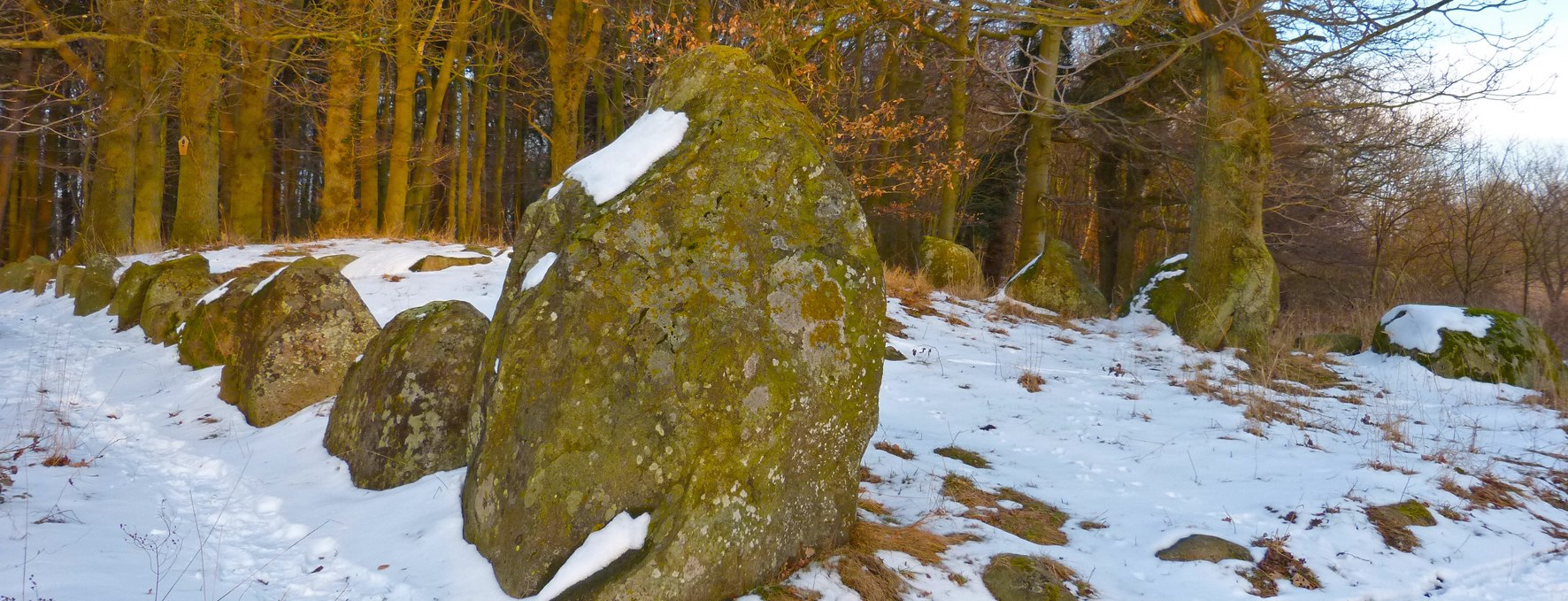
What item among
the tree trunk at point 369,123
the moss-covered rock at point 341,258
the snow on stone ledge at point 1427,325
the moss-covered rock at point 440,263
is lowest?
the moss-covered rock at point 341,258

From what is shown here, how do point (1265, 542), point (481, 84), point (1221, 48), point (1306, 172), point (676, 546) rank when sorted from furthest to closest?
point (481, 84)
point (1306, 172)
point (1221, 48)
point (1265, 542)
point (676, 546)

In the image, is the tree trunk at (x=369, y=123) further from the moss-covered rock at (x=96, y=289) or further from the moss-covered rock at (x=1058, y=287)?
the moss-covered rock at (x=1058, y=287)

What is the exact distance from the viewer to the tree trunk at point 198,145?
11391 millimetres

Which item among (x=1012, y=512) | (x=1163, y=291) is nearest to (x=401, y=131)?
(x=1163, y=291)

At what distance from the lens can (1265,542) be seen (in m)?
3.51

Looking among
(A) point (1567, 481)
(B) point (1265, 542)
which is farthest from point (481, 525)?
(A) point (1567, 481)

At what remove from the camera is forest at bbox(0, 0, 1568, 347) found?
873 cm

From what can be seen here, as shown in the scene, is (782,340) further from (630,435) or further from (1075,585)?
(1075,585)

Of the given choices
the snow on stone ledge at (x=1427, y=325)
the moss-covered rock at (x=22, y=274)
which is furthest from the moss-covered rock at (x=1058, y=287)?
the moss-covered rock at (x=22, y=274)

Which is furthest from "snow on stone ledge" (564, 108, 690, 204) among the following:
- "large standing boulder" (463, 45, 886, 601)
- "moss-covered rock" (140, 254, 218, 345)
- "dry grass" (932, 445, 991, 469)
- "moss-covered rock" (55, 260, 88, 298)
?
"moss-covered rock" (55, 260, 88, 298)

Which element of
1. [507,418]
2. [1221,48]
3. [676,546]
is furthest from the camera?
[1221,48]

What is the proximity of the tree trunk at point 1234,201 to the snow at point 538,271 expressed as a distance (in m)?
7.84

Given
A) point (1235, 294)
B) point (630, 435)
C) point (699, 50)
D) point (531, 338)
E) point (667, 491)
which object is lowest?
point (667, 491)

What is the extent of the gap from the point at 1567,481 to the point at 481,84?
17342mm
